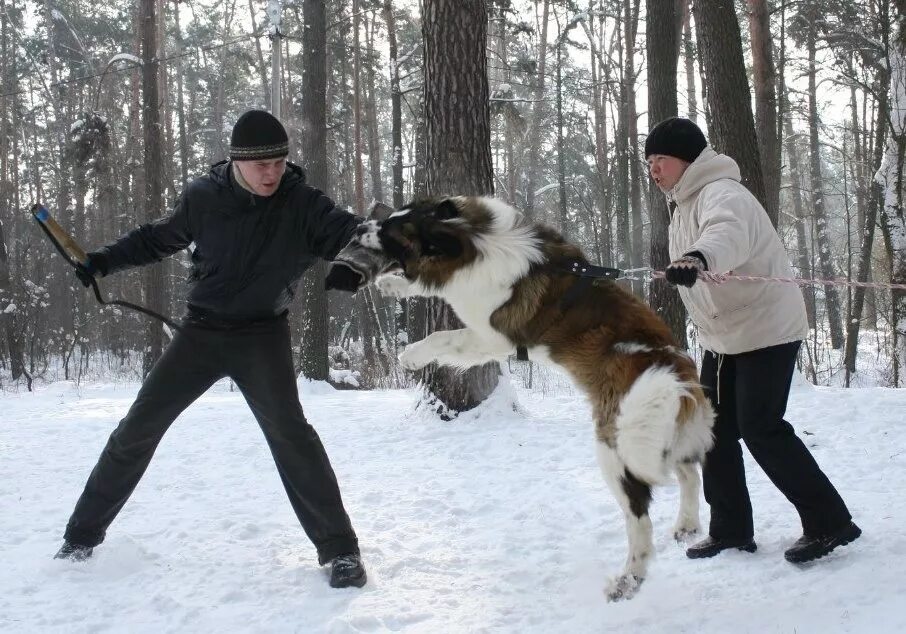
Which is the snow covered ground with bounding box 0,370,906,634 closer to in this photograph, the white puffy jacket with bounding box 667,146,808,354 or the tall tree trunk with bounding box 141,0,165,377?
the white puffy jacket with bounding box 667,146,808,354

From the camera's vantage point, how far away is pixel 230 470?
17.5ft

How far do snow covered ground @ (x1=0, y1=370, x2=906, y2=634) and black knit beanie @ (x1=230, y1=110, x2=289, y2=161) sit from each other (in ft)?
6.54

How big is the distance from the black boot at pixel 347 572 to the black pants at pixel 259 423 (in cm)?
4

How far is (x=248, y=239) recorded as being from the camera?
3258mm

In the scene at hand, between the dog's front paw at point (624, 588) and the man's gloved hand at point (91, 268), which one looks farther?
the man's gloved hand at point (91, 268)

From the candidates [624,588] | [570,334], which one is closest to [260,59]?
[570,334]

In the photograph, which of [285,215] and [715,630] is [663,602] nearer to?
[715,630]

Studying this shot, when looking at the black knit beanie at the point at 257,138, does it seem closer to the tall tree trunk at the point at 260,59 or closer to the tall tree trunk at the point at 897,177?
the tall tree trunk at the point at 897,177

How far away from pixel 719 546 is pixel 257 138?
2.93m

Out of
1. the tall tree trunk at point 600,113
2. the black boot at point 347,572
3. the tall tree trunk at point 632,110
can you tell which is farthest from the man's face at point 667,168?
the tall tree trunk at point 600,113

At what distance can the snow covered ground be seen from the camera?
2799mm

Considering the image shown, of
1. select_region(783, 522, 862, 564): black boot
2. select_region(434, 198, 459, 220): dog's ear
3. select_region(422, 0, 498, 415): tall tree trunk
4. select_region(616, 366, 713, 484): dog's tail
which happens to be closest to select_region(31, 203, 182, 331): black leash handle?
select_region(434, 198, 459, 220): dog's ear

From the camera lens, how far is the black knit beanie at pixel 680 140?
3.17 meters

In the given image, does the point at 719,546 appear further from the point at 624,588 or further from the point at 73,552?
the point at 73,552
